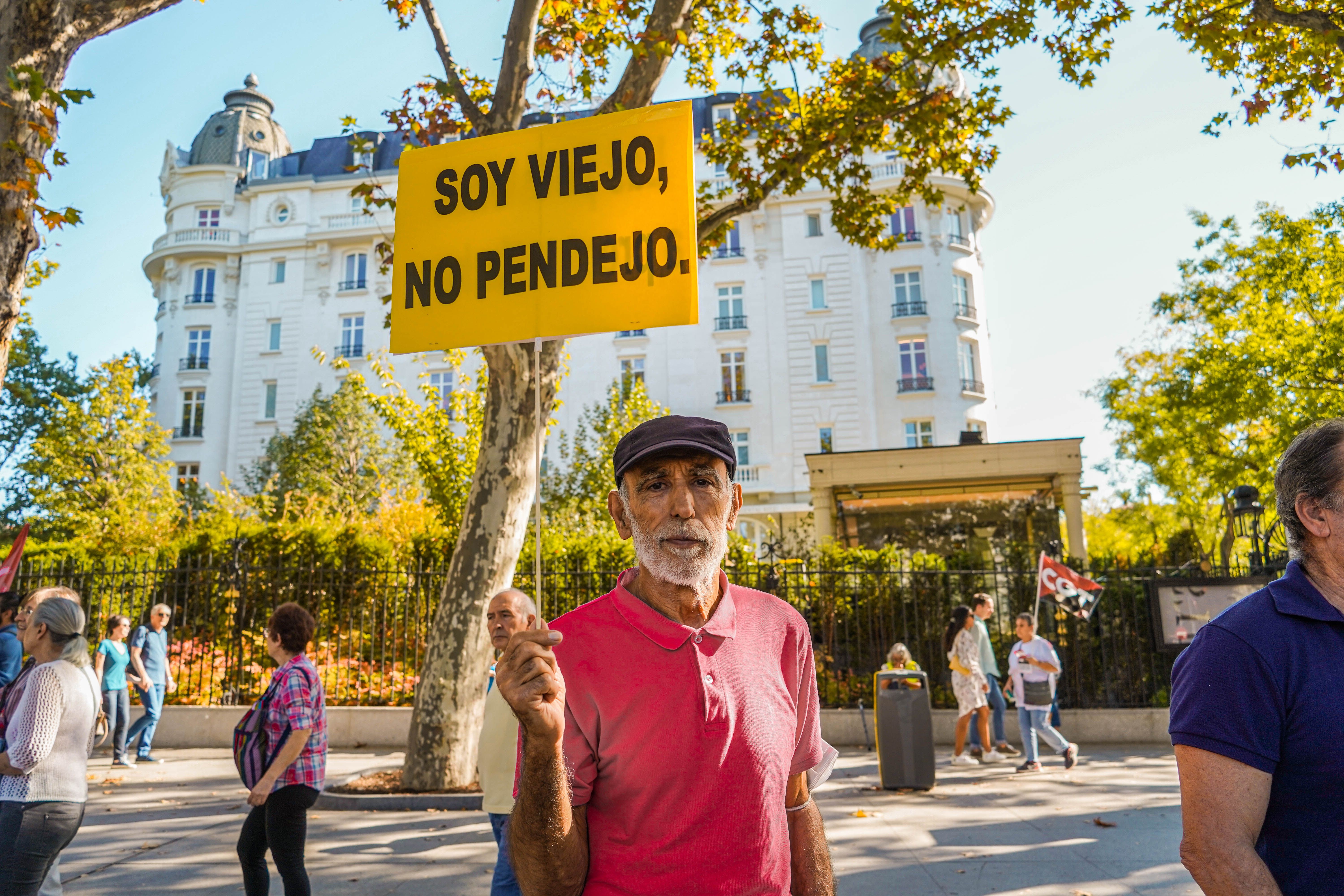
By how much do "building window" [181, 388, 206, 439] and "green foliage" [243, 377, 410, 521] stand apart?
6.74 metres

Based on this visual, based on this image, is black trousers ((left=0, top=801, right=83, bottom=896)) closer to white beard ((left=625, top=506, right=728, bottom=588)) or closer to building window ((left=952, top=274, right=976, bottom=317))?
white beard ((left=625, top=506, right=728, bottom=588))

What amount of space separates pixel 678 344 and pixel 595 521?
19.0 meters

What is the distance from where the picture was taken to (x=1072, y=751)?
10.8 metres

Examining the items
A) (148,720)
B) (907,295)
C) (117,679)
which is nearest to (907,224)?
(907,295)

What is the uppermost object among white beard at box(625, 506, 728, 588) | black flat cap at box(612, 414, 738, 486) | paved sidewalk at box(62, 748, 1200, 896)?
black flat cap at box(612, 414, 738, 486)

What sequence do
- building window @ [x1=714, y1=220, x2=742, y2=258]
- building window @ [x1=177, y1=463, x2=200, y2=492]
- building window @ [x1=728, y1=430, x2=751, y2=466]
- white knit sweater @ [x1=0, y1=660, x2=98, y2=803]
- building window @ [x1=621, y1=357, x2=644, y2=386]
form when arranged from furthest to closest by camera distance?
building window @ [x1=177, y1=463, x2=200, y2=492]
building window @ [x1=714, y1=220, x2=742, y2=258]
building window @ [x1=621, y1=357, x2=644, y2=386]
building window @ [x1=728, y1=430, x2=751, y2=466]
white knit sweater @ [x1=0, y1=660, x2=98, y2=803]

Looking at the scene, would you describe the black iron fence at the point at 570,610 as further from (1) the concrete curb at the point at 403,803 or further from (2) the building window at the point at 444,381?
(2) the building window at the point at 444,381

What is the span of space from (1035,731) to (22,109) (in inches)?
430

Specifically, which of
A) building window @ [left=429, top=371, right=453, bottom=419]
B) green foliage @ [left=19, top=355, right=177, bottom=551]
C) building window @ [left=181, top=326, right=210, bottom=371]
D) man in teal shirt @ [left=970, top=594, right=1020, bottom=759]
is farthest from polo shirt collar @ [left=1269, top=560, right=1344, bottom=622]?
building window @ [left=181, top=326, right=210, bottom=371]

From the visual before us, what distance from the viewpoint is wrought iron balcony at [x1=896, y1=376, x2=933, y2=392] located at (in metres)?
39.2

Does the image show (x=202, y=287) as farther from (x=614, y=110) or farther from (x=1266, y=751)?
(x=1266, y=751)

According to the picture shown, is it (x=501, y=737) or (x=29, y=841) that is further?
(x=501, y=737)

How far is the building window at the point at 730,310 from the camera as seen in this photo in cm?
4097

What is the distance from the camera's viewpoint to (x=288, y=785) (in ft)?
15.0
